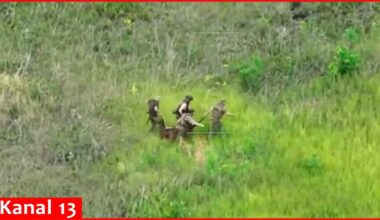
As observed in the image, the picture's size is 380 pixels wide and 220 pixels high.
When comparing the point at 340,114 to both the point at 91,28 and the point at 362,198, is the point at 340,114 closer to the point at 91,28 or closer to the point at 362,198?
the point at 362,198

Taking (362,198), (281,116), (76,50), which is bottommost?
(362,198)

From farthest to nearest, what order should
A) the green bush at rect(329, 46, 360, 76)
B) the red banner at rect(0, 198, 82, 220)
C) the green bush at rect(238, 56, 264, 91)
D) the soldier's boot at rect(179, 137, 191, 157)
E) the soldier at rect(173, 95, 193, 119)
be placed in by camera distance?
1. the green bush at rect(238, 56, 264, 91)
2. the green bush at rect(329, 46, 360, 76)
3. the soldier at rect(173, 95, 193, 119)
4. the soldier's boot at rect(179, 137, 191, 157)
5. the red banner at rect(0, 198, 82, 220)

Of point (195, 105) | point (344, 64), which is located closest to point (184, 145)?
point (195, 105)

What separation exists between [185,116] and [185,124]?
0.05 metres

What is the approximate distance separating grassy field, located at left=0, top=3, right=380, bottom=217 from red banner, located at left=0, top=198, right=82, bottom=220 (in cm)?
7

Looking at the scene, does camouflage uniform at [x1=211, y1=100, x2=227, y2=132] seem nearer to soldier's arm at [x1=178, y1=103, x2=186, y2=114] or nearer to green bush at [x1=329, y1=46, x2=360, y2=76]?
soldier's arm at [x1=178, y1=103, x2=186, y2=114]

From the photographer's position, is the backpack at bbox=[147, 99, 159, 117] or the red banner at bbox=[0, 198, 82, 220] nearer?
the red banner at bbox=[0, 198, 82, 220]

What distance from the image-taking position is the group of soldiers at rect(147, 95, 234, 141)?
6.33 metres

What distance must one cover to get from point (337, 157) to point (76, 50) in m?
2.35

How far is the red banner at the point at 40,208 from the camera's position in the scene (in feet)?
18.8

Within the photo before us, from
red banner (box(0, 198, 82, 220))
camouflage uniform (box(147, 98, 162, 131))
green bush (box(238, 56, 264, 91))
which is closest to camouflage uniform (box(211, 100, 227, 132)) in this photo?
camouflage uniform (box(147, 98, 162, 131))

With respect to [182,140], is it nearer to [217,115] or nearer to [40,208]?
[217,115]

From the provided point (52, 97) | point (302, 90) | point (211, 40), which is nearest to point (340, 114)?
point (302, 90)

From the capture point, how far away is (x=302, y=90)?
6.85m
